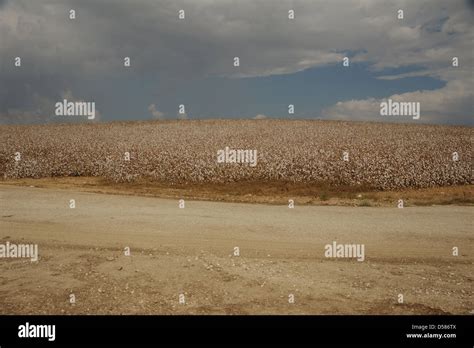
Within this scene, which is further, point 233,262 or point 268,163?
point 268,163

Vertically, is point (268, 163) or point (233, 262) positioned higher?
point (268, 163)

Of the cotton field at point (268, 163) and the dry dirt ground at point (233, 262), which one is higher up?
the cotton field at point (268, 163)

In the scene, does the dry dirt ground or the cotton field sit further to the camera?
the cotton field

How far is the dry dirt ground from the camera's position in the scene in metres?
7.56

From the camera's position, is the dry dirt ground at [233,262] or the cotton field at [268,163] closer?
the dry dirt ground at [233,262]

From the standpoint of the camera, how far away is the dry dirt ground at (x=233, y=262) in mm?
7564

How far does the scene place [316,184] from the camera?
2248 cm

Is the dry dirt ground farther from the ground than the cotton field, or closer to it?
closer to it

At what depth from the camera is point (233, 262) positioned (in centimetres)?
948
